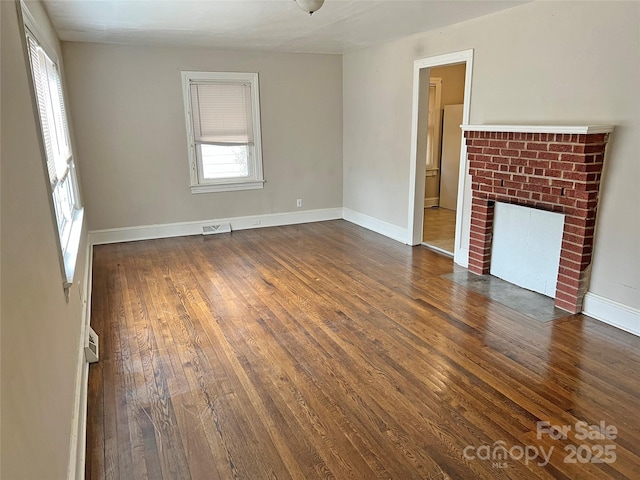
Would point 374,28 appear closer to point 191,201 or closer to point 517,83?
point 517,83

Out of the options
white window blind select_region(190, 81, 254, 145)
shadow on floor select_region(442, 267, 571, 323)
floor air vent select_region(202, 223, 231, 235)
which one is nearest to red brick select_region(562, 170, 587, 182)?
shadow on floor select_region(442, 267, 571, 323)

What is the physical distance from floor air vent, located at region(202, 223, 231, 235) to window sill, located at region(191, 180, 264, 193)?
1.60 ft

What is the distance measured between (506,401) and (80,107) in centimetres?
537

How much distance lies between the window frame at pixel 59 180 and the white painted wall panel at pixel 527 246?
3.50 meters

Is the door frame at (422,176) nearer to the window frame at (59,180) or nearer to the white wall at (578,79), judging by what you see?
the white wall at (578,79)

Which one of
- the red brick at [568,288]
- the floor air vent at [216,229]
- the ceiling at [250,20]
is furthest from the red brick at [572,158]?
the floor air vent at [216,229]

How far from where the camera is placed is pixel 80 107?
17.6 ft

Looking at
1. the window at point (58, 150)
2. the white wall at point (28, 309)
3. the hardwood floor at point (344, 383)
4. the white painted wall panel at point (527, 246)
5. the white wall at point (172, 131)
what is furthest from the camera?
the white wall at point (172, 131)

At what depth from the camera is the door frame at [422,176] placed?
446 centimetres

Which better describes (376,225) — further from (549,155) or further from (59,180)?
(59,180)

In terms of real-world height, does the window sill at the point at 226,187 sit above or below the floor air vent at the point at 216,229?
above

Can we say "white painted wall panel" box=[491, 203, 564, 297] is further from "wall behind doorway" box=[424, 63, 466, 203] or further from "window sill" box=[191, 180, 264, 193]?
"wall behind doorway" box=[424, 63, 466, 203]

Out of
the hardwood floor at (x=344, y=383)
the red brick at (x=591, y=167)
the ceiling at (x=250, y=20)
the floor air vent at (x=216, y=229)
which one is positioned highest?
the ceiling at (x=250, y=20)

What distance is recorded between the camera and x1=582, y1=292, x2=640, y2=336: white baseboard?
324 centimetres
